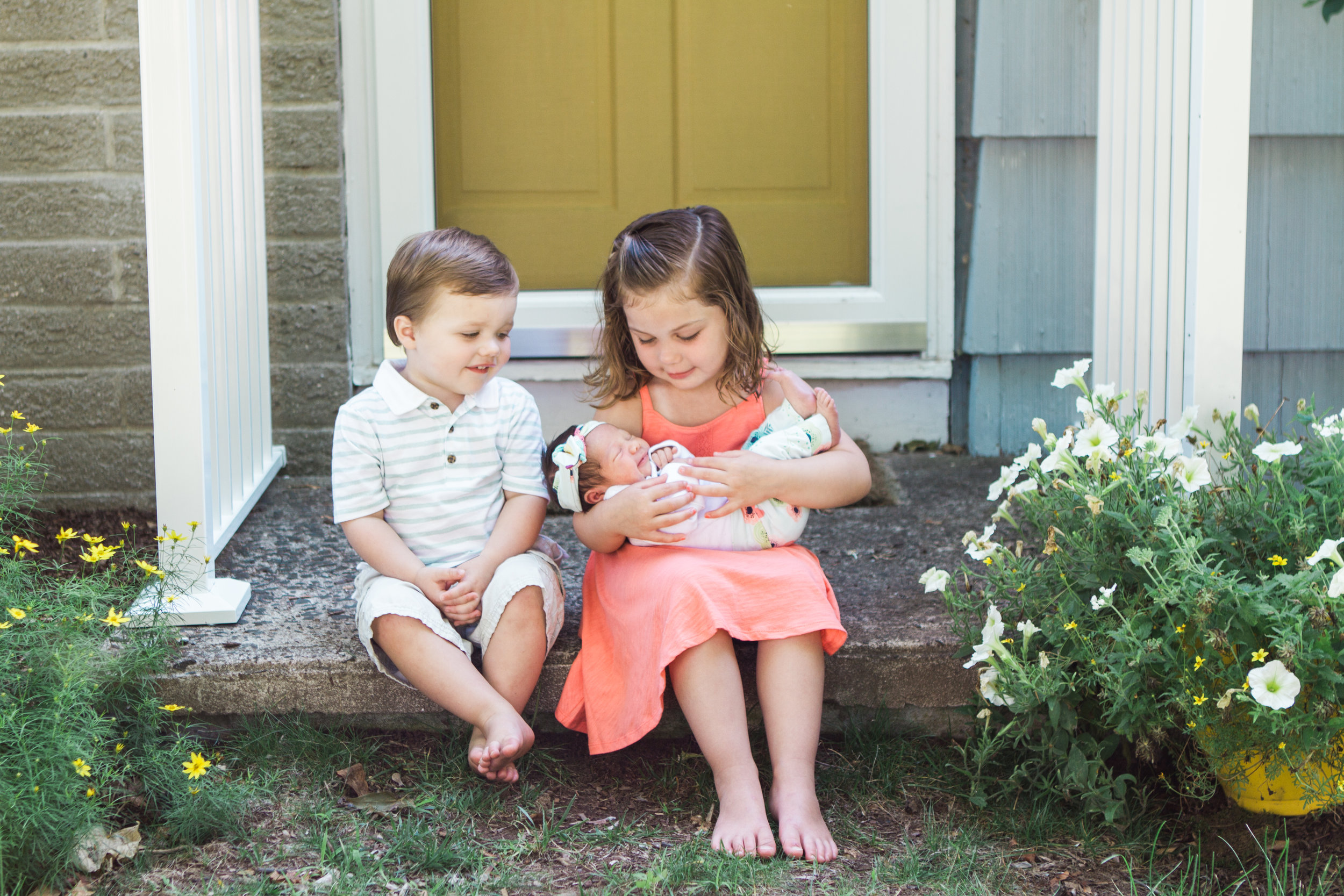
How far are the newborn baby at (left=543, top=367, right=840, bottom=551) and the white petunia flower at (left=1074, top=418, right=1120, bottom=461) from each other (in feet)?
1.68

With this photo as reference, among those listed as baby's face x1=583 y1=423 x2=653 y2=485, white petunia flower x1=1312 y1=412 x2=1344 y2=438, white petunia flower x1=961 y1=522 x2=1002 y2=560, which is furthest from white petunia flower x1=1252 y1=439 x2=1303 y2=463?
baby's face x1=583 y1=423 x2=653 y2=485

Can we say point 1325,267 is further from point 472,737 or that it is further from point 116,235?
point 116,235

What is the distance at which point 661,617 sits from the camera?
6.44ft

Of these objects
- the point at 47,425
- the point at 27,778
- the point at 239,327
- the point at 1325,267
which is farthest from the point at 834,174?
the point at 27,778

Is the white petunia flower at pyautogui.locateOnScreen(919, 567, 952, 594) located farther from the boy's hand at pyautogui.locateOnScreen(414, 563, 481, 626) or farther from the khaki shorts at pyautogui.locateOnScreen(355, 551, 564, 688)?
the boy's hand at pyautogui.locateOnScreen(414, 563, 481, 626)

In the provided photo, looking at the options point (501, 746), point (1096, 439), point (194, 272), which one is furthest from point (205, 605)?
point (1096, 439)

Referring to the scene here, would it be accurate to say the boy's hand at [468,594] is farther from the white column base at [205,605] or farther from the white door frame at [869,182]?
the white door frame at [869,182]

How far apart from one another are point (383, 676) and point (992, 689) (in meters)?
1.06

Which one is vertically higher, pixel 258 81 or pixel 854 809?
pixel 258 81

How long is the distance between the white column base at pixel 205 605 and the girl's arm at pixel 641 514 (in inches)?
28.4

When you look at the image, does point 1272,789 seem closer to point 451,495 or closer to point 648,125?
point 451,495

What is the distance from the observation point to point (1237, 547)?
187 centimetres

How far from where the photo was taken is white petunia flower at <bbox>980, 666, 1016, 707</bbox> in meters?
1.85

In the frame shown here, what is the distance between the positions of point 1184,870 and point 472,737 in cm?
116
